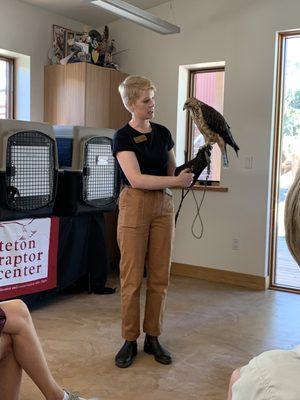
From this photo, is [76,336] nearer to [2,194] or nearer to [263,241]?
[2,194]

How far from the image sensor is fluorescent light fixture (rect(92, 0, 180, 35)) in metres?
3.33

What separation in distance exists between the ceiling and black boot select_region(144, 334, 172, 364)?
280cm

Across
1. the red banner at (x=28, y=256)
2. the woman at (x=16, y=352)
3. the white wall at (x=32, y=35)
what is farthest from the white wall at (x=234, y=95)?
the woman at (x=16, y=352)

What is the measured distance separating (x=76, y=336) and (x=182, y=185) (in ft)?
3.89

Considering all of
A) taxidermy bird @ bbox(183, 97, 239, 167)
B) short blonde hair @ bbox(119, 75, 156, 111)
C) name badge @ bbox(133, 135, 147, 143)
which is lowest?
name badge @ bbox(133, 135, 147, 143)

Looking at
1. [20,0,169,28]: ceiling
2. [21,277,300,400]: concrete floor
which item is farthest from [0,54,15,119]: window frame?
[21,277,300,400]: concrete floor

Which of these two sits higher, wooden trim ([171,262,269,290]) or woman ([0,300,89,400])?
woman ([0,300,89,400])

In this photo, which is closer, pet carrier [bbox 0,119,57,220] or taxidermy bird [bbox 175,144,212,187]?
taxidermy bird [bbox 175,144,212,187]

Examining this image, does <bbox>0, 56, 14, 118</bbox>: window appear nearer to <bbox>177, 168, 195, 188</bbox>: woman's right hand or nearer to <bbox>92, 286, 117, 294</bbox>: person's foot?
<bbox>92, 286, 117, 294</bbox>: person's foot

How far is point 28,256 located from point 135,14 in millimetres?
1984

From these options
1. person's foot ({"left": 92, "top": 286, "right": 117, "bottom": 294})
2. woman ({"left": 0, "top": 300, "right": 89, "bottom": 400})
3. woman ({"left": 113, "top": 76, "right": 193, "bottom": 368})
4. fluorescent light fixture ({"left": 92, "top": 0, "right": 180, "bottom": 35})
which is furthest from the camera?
person's foot ({"left": 92, "top": 286, "right": 117, "bottom": 294})

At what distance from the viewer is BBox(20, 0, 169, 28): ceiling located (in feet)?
13.3

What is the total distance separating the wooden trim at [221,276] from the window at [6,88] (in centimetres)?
210

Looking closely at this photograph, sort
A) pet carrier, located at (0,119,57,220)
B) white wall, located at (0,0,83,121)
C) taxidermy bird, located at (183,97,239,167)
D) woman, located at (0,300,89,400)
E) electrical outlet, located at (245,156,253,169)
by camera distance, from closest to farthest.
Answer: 1. woman, located at (0,300,89,400)
2. taxidermy bird, located at (183,97,239,167)
3. pet carrier, located at (0,119,57,220)
4. white wall, located at (0,0,83,121)
5. electrical outlet, located at (245,156,253,169)
